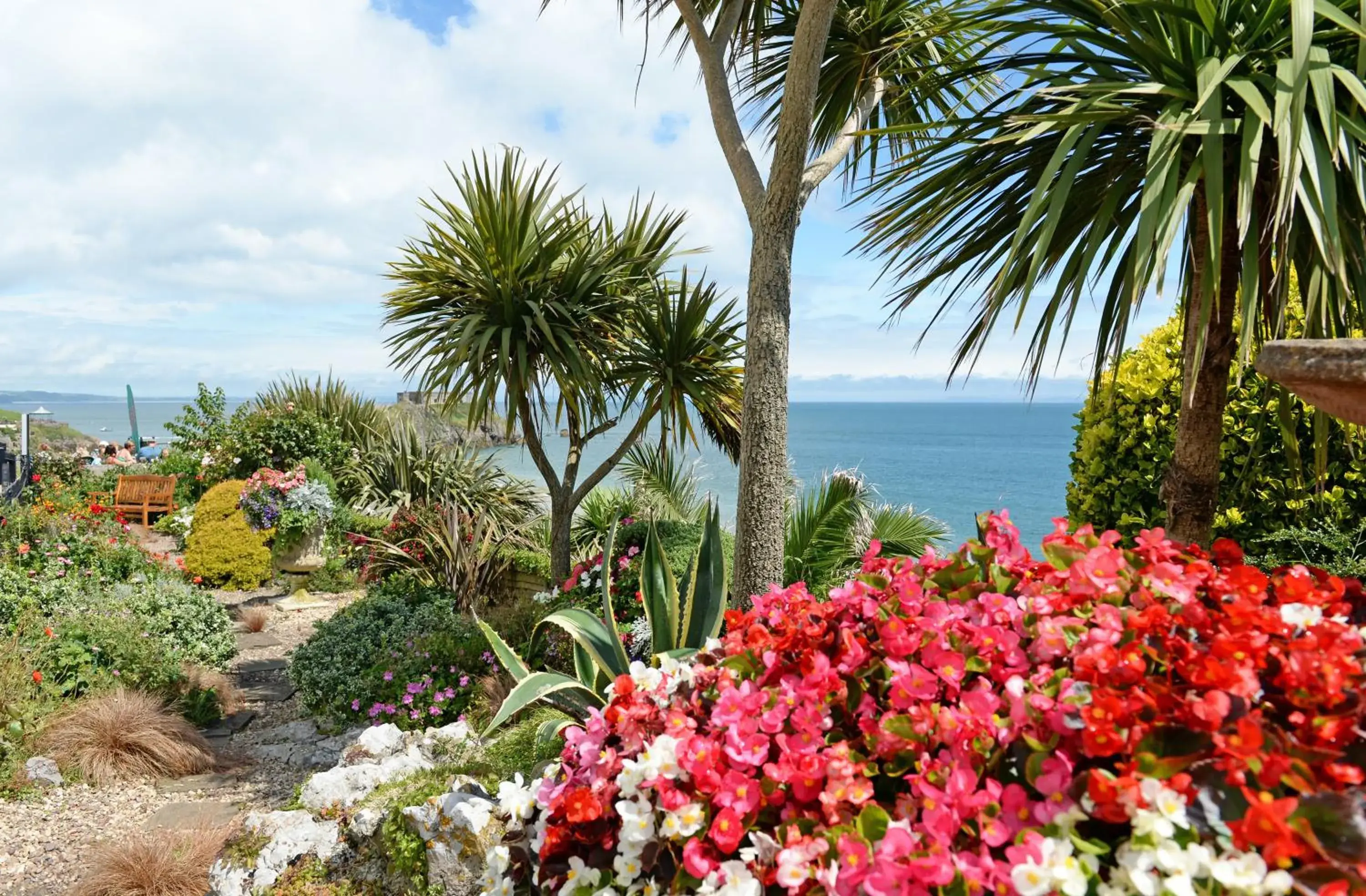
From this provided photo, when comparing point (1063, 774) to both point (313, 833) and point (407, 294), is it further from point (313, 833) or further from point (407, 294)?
point (407, 294)

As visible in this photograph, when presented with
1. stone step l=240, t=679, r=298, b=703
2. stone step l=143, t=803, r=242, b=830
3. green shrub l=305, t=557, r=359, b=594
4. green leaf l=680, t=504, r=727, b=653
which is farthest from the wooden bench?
green leaf l=680, t=504, r=727, b=653

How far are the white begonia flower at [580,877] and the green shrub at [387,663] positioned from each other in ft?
11.8

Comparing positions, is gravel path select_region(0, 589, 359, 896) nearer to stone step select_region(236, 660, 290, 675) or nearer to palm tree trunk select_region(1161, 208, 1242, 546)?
stone step select_region(236, 660, 290, 675)

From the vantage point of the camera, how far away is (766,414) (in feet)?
12.4

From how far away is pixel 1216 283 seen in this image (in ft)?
7.53

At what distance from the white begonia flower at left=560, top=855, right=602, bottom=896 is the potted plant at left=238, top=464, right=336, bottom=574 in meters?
8.92

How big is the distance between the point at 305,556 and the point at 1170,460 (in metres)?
8.82

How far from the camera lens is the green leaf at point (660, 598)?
3.17m

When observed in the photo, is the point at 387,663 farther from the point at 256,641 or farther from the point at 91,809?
the point at 256,641

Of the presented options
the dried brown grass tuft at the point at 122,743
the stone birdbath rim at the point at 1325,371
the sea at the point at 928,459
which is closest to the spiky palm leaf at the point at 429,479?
the sea at the point at 928,459

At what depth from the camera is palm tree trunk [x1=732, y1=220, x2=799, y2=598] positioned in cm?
378

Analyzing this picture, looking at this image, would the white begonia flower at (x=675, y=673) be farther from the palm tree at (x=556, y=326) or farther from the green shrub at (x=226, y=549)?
the green shrub at (x=226, y=549)

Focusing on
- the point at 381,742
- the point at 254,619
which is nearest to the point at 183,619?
the point at 254,619

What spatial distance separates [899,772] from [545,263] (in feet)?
17.2
